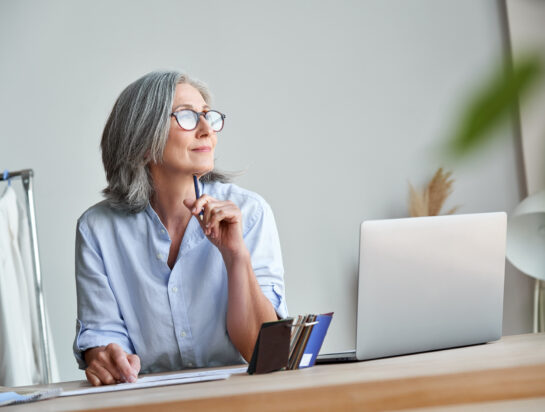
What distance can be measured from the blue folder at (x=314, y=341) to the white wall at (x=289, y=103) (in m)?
2.18

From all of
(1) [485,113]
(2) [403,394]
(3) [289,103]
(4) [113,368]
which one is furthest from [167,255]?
(3) [289,103]

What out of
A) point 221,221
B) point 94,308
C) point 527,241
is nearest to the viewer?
point 221,221

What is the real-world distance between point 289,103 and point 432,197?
0.85m

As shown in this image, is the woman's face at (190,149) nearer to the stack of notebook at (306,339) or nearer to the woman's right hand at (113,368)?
the woman's right hand at (113,368)

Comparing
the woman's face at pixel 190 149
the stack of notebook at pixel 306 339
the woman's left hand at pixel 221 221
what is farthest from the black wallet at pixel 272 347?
the woman's face at pixel 190 149

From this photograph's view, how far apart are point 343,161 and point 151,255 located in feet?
5.99

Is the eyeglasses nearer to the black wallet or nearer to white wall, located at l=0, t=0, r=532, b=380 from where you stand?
the black wallet

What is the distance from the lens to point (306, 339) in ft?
3.69

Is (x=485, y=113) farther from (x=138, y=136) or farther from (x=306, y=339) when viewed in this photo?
(x=138, y=136)

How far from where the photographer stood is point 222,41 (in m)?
3.36

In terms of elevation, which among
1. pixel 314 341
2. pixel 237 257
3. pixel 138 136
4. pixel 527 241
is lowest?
pixel 527 241

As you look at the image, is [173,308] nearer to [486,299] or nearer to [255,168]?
[486,299]

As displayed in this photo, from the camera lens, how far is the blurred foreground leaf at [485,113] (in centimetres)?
16

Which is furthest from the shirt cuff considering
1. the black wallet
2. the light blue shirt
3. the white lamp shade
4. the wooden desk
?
the white lamp shade
